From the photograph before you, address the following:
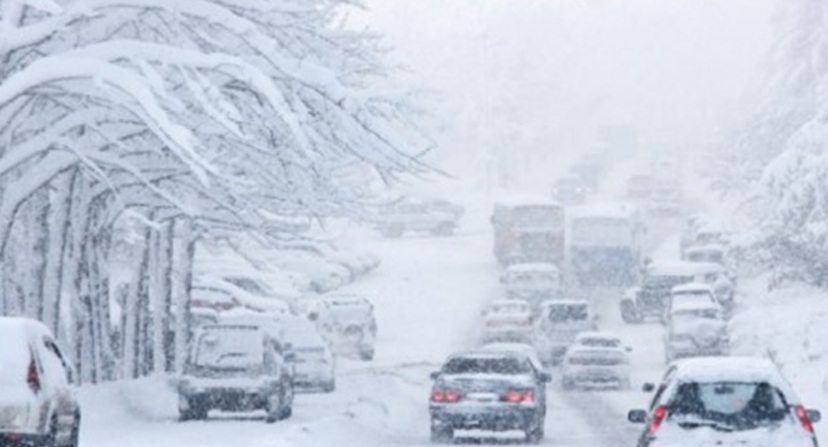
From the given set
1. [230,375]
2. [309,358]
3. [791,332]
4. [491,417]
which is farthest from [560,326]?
[491,417]

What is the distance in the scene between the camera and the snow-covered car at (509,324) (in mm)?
58531

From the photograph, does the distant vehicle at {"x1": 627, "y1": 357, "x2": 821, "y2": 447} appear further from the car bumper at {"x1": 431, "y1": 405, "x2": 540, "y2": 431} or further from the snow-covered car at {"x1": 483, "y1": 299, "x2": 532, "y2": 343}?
the snow-covered car at {"x1": 483, "y1": 299, "x2": 532, "y2": 343}

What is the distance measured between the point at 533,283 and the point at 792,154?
48.3 ft

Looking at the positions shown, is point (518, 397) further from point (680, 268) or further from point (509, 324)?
point (680, 268)

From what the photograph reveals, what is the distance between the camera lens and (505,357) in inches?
1315

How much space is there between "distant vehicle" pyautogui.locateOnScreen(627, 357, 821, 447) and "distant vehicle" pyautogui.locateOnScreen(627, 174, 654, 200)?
8835 cm

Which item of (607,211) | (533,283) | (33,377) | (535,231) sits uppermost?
(607,211)

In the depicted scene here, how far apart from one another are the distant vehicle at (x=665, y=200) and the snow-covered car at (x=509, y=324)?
41821 millimetres

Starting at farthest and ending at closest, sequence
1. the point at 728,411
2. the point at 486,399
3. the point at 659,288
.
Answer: the point at 659,288 → the point at 486,399 → the point at 728,411

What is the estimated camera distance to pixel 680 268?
67125mm

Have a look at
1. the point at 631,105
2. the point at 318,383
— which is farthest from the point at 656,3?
the point at 318,383

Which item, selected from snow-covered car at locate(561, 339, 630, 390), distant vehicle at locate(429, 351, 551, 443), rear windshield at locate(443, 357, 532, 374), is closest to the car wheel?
distant vehicle at locate(429, 351, 551, 443)

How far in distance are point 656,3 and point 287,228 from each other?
6020 inches

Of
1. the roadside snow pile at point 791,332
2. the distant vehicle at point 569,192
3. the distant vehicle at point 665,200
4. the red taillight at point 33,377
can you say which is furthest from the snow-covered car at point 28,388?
the distant vehicle at point 569,192
